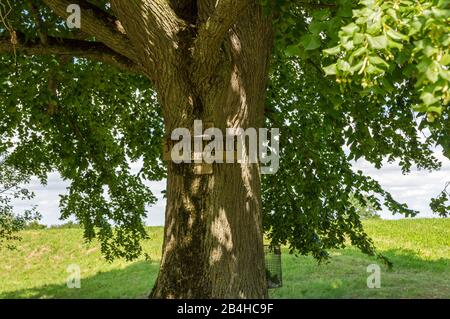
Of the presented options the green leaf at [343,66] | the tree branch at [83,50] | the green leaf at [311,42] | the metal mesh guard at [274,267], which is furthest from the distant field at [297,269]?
the green leaf at [343,66]

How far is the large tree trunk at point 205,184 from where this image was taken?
18.1 feet

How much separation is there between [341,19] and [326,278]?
11.6 m

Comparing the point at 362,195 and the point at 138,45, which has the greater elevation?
the point at 138,45

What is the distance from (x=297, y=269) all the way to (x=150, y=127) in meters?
7.58

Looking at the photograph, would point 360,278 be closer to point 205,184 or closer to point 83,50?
point 205,184

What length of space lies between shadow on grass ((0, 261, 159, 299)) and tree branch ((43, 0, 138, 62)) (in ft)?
32.1

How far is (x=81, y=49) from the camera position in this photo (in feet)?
22.4

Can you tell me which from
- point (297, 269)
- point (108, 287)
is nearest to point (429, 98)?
point (297, 269)

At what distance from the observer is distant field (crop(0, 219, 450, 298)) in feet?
43.1

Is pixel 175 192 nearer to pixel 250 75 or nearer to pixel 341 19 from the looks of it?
pixel 250 75

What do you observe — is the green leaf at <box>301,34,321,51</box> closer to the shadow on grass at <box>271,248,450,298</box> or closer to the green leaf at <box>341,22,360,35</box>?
the green leaf at <box>341,22,360,35</box>

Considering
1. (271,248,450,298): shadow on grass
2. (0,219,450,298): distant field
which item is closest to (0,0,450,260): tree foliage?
(271,248,450,298): shadow on grass

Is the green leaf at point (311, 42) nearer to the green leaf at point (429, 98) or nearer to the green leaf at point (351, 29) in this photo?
the green leaf at point (351, 29)
